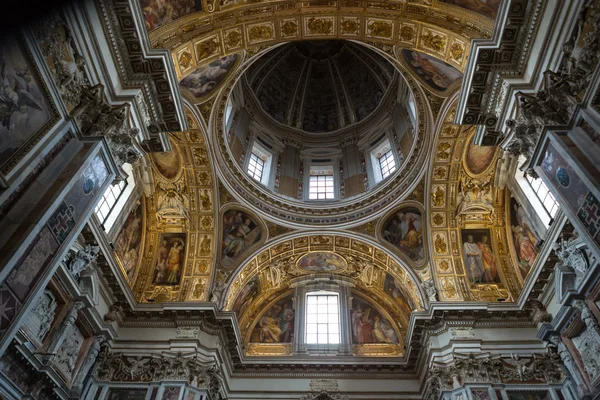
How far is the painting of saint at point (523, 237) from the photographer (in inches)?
596

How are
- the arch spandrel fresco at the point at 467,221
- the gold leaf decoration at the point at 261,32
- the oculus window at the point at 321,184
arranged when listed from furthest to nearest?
the oculus window at the point at 321,184 < the arch spandrel fresco at the point at 467,221 < the gold leaf decoration at the point at 261,32

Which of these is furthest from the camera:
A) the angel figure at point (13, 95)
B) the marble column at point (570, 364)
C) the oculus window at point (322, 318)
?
the oculus window at point (322, 318)

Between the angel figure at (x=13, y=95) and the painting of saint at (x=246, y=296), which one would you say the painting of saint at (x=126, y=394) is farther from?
the angel figure at (x=13, y=95)

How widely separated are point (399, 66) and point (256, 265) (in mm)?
9381

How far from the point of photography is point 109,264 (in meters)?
13.6

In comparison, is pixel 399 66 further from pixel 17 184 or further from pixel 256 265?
pixel 17 184

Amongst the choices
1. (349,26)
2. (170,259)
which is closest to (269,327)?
(170,259)

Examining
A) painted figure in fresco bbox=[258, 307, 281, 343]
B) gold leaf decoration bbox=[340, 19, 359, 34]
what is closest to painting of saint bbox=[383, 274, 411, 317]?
painted figure in fresco bbox=[258, 307, 281, 343]

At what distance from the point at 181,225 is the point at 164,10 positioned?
8758mm

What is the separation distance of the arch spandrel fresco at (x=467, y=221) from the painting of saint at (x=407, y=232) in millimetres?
606

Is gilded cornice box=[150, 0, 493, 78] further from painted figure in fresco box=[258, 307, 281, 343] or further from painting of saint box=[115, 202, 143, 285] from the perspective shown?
painted figure in fresco box=[258, 307, 281, 343]

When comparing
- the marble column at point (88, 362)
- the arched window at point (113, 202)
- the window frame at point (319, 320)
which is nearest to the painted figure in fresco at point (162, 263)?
the arched window at point (113, 202)

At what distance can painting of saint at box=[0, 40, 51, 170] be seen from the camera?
274 inches

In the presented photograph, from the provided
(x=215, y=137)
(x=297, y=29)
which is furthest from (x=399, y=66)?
(x=215, y=137)
